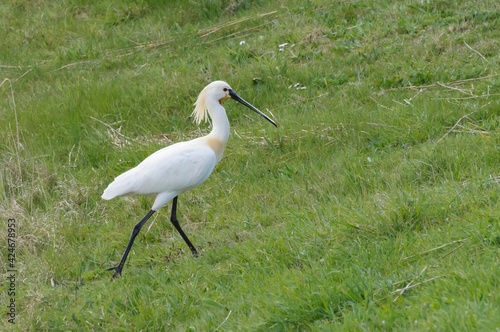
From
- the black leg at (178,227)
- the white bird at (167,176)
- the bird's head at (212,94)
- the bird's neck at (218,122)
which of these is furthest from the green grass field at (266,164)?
the bird's head at (212,94)

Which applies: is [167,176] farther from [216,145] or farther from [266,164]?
[266,164]

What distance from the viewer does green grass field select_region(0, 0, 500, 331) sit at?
4.91 metres

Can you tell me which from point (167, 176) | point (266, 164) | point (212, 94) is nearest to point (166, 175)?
point (167, 176)

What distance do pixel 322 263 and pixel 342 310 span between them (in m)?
0.78

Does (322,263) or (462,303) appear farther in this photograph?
(322,263)

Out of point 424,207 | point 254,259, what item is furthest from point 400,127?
point 254,259

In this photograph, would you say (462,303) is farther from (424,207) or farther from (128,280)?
(128,280)

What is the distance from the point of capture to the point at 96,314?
5.66 metres

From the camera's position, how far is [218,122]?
736cm

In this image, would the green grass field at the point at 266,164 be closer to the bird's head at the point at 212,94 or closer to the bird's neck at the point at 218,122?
the bird's neck at the point at 218,122

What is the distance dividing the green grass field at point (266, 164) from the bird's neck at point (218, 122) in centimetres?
66

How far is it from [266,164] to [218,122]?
99 cm

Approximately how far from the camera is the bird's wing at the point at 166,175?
6750 mm

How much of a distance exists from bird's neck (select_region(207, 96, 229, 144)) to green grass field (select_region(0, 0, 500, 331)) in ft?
2.16
